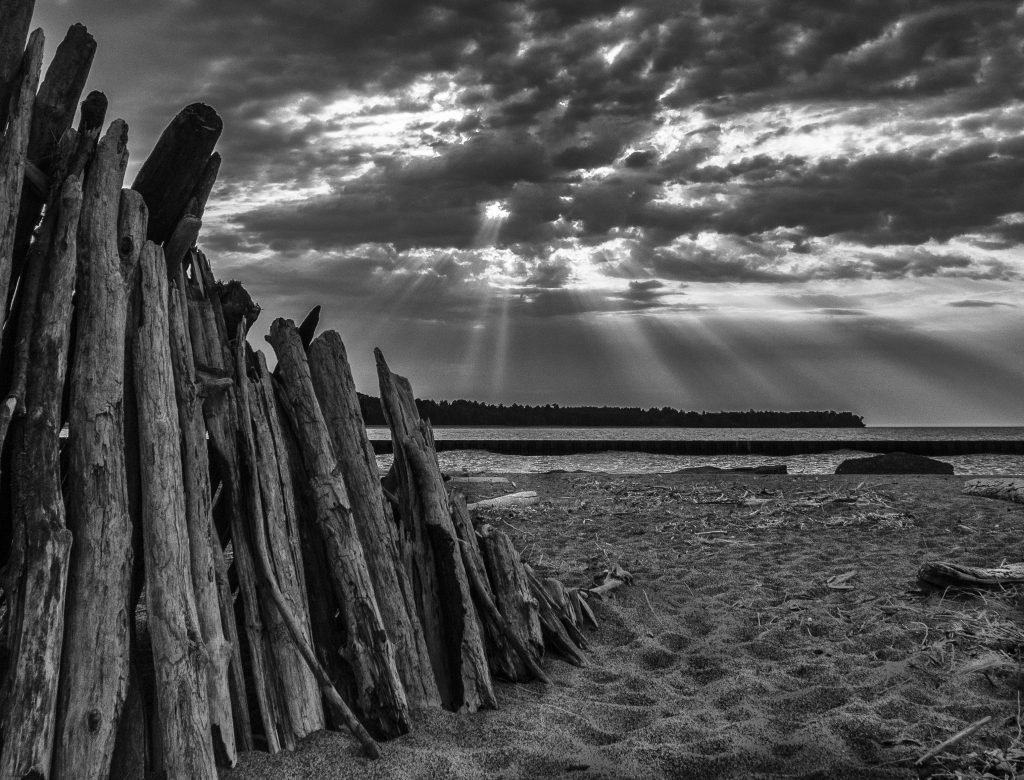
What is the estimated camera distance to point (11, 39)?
134 inches

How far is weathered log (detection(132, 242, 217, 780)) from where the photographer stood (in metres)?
2.89

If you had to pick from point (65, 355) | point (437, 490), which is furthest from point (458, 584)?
point (65, 355)

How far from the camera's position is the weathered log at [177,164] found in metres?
3.79

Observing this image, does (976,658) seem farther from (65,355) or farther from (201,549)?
(65,355)

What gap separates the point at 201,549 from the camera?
3318 millimetres

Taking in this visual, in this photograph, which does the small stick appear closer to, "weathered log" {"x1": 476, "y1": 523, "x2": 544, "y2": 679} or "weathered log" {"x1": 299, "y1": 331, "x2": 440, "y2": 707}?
"weathered log" {"x1": 476, "y1": 523, "x2": 544, "y2": 679}

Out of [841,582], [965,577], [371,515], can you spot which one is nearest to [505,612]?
[371,515]

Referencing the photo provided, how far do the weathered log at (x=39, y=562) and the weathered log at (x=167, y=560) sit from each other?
0.33 m

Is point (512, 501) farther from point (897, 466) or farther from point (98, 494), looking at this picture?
point (897, 466)

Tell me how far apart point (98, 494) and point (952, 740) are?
390cm

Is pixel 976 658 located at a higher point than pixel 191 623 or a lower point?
lower

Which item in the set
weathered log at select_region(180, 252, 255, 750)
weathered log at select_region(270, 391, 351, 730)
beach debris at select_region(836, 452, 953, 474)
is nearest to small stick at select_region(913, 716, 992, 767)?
weathered log at select_region(270, 391, 351, 730)

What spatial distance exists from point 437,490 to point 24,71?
3034 millimetres

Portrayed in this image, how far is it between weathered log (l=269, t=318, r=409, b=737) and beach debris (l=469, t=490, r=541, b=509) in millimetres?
7035
